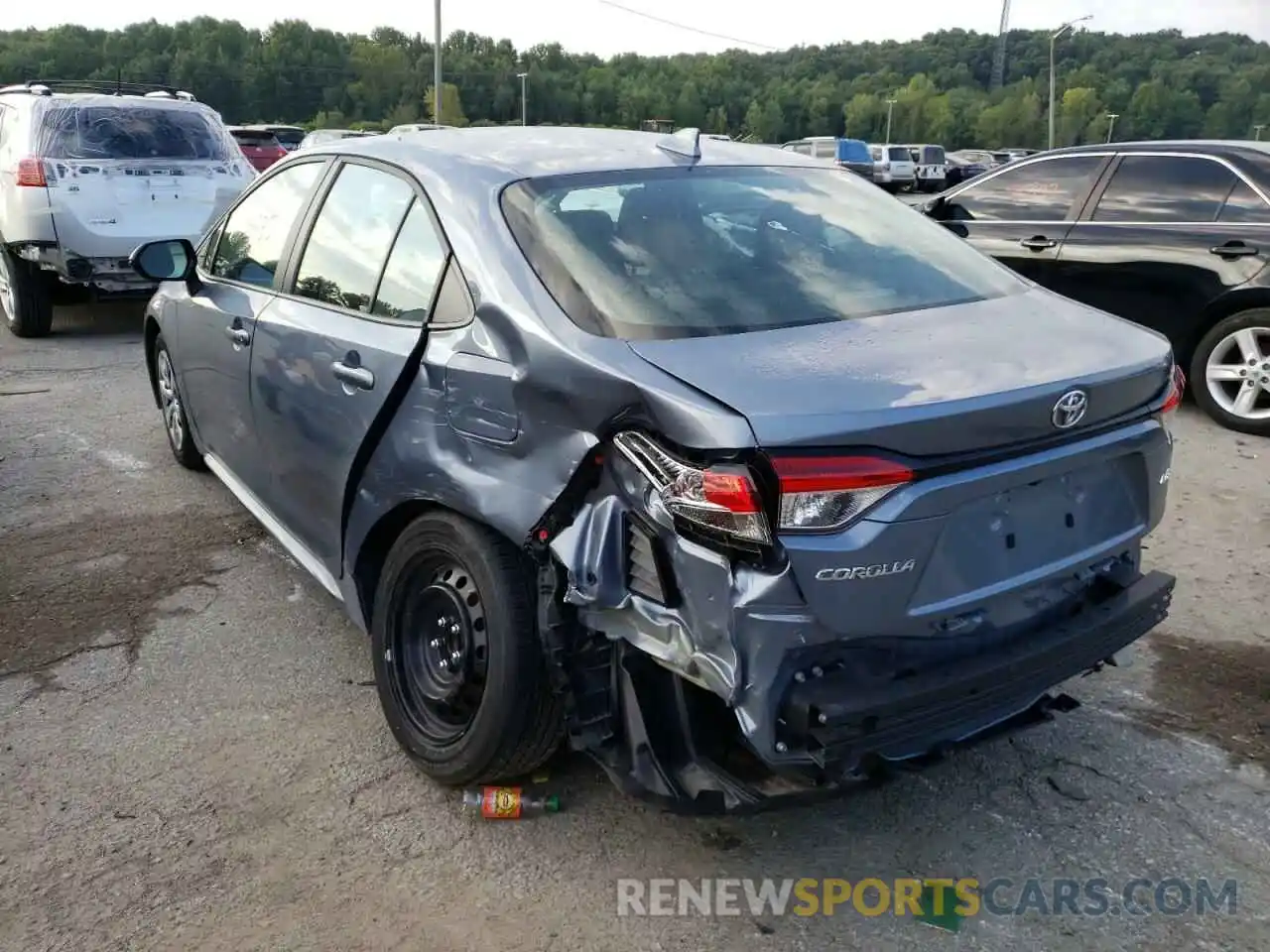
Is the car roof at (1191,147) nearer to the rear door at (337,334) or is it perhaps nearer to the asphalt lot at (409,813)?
the asphalt lot at (409,813)

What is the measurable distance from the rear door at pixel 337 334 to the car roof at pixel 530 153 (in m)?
0.09

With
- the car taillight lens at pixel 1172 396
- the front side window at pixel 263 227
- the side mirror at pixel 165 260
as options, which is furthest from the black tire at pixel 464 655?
the side mirror at pixel 165 260

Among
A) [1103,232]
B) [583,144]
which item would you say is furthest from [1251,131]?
[583,144]

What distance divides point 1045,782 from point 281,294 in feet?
9.26

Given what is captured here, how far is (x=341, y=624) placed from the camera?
387cm

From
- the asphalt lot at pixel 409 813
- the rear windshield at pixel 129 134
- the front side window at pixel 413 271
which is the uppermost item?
the rear windshield at pixel 129 134

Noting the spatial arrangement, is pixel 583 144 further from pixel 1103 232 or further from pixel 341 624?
pixel 1103 232

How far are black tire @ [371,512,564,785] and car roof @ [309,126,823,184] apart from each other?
100 cm

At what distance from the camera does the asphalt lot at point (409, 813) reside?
243 centimetres

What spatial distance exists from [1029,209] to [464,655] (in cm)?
590

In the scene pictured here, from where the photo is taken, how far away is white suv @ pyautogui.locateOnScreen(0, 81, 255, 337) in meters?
8.20

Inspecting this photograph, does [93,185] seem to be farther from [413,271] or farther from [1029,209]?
[1029,209]

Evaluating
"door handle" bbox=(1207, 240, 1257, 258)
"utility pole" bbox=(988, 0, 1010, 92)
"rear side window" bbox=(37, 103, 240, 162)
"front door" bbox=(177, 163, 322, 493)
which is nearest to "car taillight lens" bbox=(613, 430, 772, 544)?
"front door" bbox=(177, 163, 322, 493)

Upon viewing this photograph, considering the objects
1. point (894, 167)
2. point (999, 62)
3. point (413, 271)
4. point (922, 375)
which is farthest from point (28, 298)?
point (999, 62)
